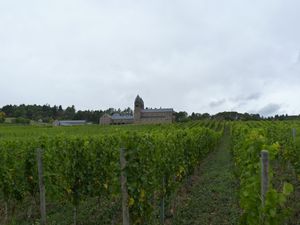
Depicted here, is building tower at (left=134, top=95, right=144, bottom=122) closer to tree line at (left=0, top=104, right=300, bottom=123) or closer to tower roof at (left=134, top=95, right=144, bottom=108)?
tower roof at (left=134, top=95, right=144, bottom=108)

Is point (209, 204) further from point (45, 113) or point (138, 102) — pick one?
point (45, 113)

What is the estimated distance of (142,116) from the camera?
124375 millimetres

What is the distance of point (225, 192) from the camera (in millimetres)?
10250

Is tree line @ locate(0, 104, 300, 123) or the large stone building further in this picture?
tree line @ locate(0, 104, 300, 123)

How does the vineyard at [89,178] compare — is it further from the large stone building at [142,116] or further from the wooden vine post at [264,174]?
the large stone building at [142,116]

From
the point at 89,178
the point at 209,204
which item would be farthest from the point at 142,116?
the point at 89,178

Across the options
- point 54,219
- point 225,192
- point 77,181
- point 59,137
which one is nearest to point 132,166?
point 77,181

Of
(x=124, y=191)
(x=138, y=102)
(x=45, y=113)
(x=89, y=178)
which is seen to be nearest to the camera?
(x=124, y=191)

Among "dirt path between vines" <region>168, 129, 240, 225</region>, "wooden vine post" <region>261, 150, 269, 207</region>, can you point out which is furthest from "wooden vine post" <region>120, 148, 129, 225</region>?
"wooden vine post" <region>261, 150, 269, 207</region>

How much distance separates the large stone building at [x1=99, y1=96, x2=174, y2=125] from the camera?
12319cm

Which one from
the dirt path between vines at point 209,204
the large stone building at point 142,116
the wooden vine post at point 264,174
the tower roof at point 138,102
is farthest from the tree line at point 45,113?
the wooden vine post at point 264,174

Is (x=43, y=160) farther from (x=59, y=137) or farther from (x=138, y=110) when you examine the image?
(x=138, y=110)

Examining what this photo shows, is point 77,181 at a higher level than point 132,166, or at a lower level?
lower

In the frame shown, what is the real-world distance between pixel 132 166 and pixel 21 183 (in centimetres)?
386
